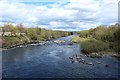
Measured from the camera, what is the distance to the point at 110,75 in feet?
105

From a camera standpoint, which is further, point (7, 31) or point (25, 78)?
point (7, 31)

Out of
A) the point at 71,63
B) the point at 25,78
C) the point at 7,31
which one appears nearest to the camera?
the point at 25,78

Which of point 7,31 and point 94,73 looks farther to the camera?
point 7,31

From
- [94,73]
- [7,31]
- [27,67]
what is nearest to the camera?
[94,73]

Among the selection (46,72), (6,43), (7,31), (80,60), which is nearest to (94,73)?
(46,72)

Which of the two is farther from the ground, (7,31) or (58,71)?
(7,31)

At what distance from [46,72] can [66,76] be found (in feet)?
13.5

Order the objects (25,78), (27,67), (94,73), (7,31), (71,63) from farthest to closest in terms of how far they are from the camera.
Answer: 1. (7,31)
2. (71,63)
3. (27,67)
4. (94,73)
5. (25,78)

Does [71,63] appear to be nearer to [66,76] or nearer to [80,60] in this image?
[80,60]

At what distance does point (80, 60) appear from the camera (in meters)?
43.4

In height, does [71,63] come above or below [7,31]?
below

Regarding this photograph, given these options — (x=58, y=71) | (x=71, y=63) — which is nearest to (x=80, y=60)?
(x=71, y=63)

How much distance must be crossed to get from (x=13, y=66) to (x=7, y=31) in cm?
6294

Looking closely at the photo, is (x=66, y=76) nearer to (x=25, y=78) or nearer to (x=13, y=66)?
(x=25, y=78)
